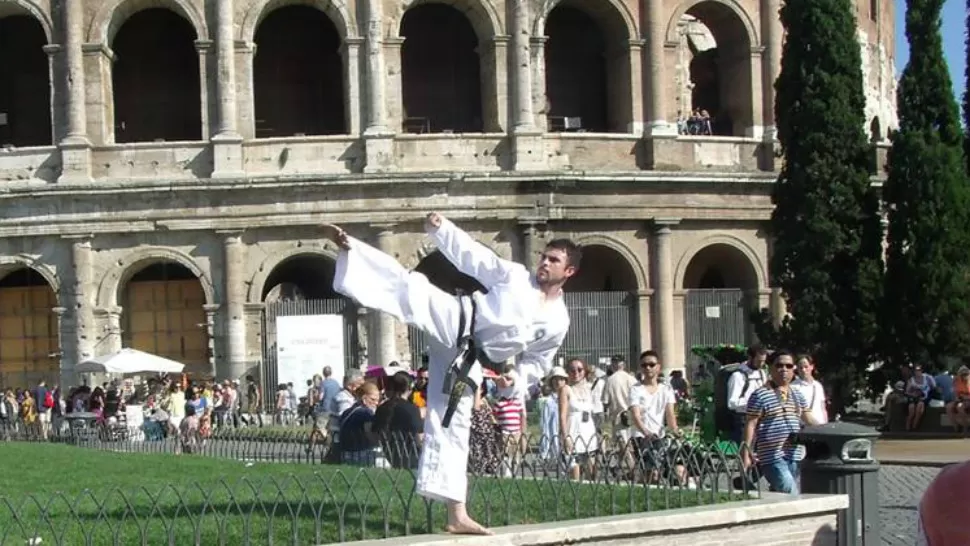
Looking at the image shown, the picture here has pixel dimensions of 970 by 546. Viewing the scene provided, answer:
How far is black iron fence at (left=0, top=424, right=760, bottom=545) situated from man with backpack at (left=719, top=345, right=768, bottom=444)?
2.12 m

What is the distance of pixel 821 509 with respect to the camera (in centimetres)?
815

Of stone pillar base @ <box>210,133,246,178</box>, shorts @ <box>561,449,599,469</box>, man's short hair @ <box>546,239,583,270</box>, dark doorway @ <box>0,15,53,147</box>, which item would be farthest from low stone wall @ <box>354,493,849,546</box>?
dark doorway @ <box>0,15,53,147</box>

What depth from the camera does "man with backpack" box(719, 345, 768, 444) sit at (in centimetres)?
1284

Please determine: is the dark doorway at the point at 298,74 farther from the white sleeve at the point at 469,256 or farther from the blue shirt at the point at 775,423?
the white sleeve at the point at 469,256

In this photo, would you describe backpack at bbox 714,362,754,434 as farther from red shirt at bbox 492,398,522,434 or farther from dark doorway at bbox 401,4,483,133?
dark doorway at bbox 401,4,483,133

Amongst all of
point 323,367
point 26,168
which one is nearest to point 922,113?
point 323,367

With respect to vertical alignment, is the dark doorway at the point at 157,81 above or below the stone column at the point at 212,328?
above

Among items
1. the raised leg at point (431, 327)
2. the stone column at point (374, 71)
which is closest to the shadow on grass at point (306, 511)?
the raised leg at point (431, 327)

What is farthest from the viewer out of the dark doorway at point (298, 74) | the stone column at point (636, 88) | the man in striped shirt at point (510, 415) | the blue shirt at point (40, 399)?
the dark doorway at point (298, 74)

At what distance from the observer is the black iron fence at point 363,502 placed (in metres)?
7.10

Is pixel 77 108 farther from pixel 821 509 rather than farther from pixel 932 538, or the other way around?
pixel 932 538

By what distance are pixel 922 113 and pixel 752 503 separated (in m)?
14.9

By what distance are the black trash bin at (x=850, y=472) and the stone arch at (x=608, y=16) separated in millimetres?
19417

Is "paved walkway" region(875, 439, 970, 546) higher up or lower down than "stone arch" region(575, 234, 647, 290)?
lower down
